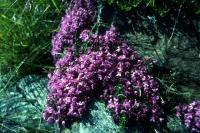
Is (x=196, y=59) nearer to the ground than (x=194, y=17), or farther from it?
nearer to the ground

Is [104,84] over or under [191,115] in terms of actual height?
over

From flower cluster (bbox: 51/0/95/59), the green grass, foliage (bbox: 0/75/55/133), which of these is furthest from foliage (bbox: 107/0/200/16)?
foliage (bbox: 0/75/55/133)

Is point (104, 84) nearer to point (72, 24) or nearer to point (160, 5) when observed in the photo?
point (72, 24)

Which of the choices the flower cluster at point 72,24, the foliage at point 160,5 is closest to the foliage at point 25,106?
the flower cluster at point 72,24

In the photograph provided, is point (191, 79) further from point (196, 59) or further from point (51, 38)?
point (51, 38)

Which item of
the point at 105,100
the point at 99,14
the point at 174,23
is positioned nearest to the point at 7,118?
the point at 105,100

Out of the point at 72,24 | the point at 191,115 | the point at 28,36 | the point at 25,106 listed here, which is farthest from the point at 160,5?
the point at 25,106

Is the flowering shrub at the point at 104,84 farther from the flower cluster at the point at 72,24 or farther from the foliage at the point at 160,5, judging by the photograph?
the foliage at the point at 160,5
